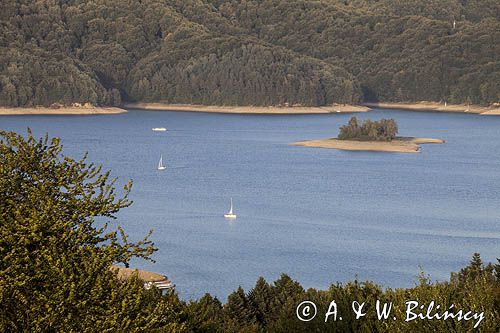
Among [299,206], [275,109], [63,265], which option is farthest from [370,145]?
[63,265]

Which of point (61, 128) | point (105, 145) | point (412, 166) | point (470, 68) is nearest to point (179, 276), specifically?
point (412, 166)

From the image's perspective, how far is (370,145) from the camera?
361 feet

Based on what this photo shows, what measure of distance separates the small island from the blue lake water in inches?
90.0

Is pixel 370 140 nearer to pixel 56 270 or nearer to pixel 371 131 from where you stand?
pixel 371 131

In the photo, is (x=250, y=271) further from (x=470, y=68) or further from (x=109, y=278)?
(x=470, y=68)

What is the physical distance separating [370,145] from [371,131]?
1.25 metres

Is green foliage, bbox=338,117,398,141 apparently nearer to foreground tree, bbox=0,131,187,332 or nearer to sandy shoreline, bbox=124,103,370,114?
sandy shoreline, bbox=124,103,370,114

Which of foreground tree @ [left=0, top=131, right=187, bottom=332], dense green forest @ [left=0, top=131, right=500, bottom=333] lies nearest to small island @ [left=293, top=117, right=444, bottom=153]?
dense green forest @ [left=0, top=131, right=500, bottom=333]

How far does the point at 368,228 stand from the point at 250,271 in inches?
511

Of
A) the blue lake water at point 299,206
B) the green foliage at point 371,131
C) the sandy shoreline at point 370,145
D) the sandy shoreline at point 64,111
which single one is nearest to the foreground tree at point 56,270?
the blue lake water at point 299,206

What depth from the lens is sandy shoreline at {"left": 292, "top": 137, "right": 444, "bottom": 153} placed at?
10725cm

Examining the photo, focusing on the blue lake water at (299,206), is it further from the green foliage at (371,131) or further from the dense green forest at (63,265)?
the dense green forest at (63,265)

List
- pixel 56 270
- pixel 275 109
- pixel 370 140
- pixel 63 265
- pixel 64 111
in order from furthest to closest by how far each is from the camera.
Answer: pixel 275 109
pixel 64 111
pixel 370 140
pixel 63 265
pixel 56 270

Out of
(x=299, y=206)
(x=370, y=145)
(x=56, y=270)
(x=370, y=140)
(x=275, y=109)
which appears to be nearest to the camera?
(x=56, y=270)
